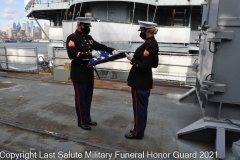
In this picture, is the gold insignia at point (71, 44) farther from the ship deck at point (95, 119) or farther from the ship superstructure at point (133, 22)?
the ship superstructure at point (133, 22)

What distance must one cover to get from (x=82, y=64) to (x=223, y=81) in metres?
2.11

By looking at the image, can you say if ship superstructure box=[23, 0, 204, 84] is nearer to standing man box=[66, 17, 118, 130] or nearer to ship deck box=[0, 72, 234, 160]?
ship deck box=[0, 72, 234, 160]

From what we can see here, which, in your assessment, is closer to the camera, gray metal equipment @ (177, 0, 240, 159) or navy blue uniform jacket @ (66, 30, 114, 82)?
gray metal equipment @ (177, 0, 240, 159)

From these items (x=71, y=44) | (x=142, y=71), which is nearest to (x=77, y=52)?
(x=71, y=44)

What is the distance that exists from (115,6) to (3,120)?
10698mm

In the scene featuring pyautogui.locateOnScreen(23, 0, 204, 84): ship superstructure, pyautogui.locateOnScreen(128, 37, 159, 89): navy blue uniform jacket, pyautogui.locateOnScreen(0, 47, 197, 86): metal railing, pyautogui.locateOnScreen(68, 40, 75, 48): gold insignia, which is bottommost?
pyautogui.locateOnScreen(0, 47, 197, 86): metal railing

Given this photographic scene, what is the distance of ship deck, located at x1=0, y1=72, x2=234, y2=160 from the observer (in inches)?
108

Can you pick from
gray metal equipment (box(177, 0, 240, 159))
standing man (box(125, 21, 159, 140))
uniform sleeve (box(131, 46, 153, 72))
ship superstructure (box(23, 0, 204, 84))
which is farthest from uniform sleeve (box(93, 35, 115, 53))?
ship superstructure (box(23, 0, 204, 84))

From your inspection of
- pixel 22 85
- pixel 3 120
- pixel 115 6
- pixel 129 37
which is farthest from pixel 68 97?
pixel 115 6

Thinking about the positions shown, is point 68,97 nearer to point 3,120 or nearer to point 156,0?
point 3,120

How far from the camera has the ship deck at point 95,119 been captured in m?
2.74

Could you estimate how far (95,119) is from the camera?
3736 mm

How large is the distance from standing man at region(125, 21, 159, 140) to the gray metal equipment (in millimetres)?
728

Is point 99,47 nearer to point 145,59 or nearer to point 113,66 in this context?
point 145,59
